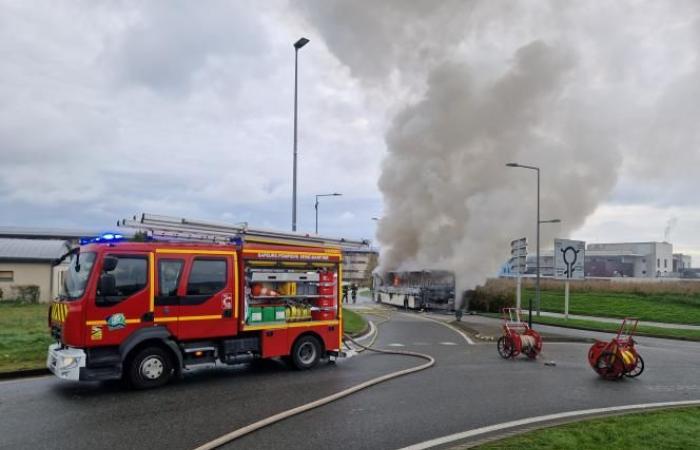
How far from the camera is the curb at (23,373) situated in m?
9.79

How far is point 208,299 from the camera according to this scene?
990 cm

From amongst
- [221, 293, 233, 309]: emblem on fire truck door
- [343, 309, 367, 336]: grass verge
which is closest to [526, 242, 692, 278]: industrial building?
[343, 309, 367, 336]: grass verge

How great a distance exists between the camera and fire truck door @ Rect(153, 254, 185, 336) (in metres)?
9.38

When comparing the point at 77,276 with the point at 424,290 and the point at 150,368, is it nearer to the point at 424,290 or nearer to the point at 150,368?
the point at 150,368

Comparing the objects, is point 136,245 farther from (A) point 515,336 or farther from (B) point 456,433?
(A) point 515,336

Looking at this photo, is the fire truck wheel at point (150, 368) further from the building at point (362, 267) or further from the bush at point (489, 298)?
the building at point (362, 267)

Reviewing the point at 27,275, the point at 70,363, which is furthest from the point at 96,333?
the point at 27,275

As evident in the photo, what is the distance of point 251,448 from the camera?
6.03 meters

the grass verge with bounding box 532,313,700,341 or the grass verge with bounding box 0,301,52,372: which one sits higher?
the grass verge with bounding box 0,301,52,372

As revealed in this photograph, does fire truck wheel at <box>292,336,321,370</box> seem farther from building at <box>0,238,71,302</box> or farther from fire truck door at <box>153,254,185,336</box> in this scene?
building at <box>0,238,71,302</box>

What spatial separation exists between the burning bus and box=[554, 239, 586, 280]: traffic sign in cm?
669

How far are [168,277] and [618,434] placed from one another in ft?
22.6

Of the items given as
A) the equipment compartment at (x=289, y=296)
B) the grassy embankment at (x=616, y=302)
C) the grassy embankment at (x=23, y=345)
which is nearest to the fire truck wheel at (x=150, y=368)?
the equipment compartment at (x=289, y=296)

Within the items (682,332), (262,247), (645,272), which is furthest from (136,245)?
(645,272)
